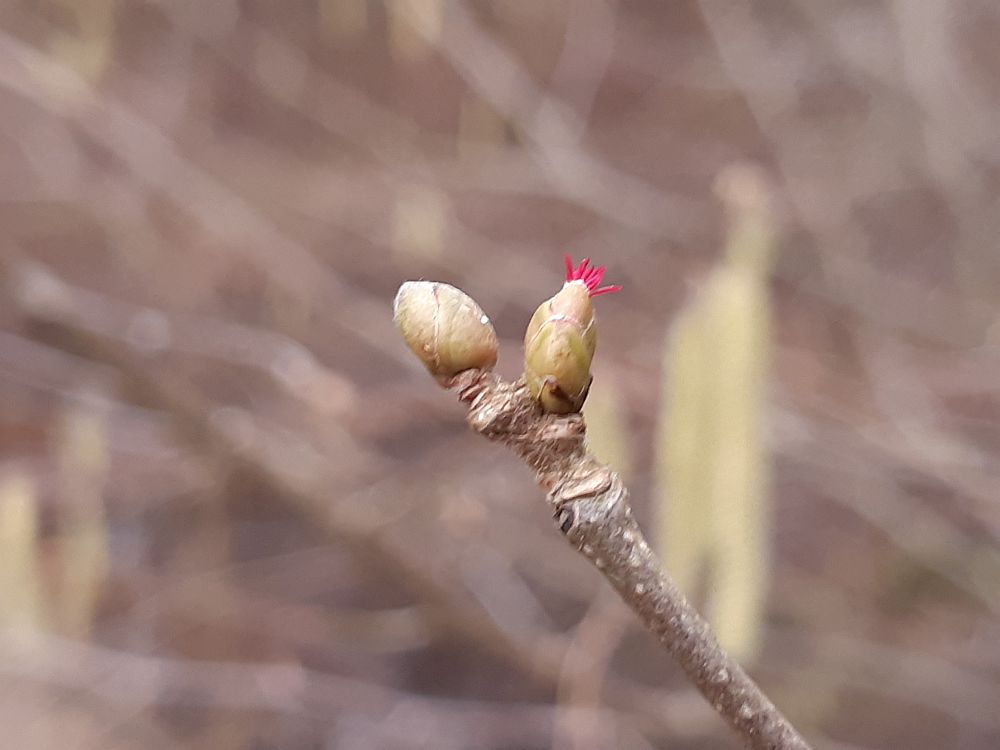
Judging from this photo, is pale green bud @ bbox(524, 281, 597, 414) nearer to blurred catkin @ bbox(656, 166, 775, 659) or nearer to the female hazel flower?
the female hazel flower

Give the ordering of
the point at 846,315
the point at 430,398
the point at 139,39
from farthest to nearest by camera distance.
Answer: the point at 139,39 → the point at 846,315 → the point at 430,398

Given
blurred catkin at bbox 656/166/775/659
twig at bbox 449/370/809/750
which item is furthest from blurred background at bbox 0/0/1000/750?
twig at bbox 449/370/809/750

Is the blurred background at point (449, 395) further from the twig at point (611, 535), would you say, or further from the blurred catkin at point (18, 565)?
the twig at point (611, 535)

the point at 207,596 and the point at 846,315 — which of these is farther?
the point at 846,315

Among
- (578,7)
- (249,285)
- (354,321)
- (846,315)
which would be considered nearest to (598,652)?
(354,321)

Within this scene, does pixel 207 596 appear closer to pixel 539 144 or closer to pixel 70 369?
pixel 70 369

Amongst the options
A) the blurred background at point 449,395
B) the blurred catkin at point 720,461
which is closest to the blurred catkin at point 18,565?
the blurred background at point 449,395

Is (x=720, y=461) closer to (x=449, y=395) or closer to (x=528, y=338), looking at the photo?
(x=528, y=338)
